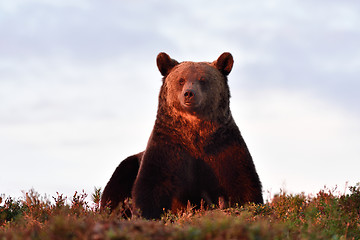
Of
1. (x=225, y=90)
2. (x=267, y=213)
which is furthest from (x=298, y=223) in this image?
(x=225, y=90)

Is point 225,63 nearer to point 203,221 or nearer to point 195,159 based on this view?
point 195,159

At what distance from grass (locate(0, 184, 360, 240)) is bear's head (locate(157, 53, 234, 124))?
1.81 meters

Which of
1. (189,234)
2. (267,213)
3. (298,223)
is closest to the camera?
(189,234)

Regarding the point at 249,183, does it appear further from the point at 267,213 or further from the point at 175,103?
the point at 175,103

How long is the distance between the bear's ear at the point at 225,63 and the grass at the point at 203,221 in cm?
278

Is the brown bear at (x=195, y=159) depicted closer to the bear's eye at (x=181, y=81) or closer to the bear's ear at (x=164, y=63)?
the bear's eye at (x=181, y=81)

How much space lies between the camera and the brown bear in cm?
796

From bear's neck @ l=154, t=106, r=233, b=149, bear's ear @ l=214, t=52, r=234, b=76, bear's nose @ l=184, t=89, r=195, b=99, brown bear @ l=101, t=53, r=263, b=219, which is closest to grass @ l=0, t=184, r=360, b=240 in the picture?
brown bear @ l=101, t=53, r=263, b=219

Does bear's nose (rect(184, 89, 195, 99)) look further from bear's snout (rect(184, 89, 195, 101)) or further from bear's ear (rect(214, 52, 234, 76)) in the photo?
bear's ear (rect(214, 52, 234, 76))

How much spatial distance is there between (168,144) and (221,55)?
217 cm

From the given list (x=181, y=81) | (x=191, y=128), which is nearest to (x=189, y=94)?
(x=181, y=81)

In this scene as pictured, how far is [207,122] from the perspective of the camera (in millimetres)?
8094

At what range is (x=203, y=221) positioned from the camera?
5.47 m

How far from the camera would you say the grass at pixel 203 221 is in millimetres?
3467
